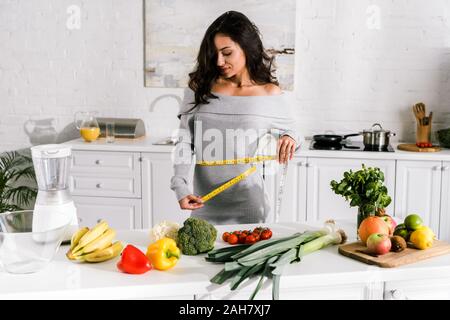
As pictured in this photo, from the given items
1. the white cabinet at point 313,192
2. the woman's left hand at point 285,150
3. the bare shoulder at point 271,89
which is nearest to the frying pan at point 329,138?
the white cabinet at point 313,192

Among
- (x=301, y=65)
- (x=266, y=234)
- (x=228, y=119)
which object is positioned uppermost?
(x=301, y=65)

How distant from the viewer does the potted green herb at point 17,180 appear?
211 inches

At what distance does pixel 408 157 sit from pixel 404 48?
101 centimetres

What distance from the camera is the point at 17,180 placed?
18.2 feet

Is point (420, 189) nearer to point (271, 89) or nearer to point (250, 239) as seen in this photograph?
point (271, 89)

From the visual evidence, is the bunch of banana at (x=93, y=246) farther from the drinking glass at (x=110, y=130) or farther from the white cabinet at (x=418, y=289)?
the drinking glass at (x=110, y=130)

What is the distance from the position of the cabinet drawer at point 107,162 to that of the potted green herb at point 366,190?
257cm

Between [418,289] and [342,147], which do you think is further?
[342,147]

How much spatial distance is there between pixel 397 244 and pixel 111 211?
3.02 m

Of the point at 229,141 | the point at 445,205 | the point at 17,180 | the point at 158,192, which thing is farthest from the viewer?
the point at 17,180

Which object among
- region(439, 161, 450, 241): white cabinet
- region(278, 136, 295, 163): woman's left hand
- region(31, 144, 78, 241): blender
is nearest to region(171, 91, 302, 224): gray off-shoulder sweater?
region(278, 136, 295, 163): woman's left hand

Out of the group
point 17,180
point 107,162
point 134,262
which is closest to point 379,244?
point 134,262

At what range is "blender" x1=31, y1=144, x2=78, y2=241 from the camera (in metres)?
2.34

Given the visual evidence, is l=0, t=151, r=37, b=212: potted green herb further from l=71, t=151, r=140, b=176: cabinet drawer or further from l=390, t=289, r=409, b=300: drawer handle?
l=390, t=289, r=409, b=300: drawer handle
